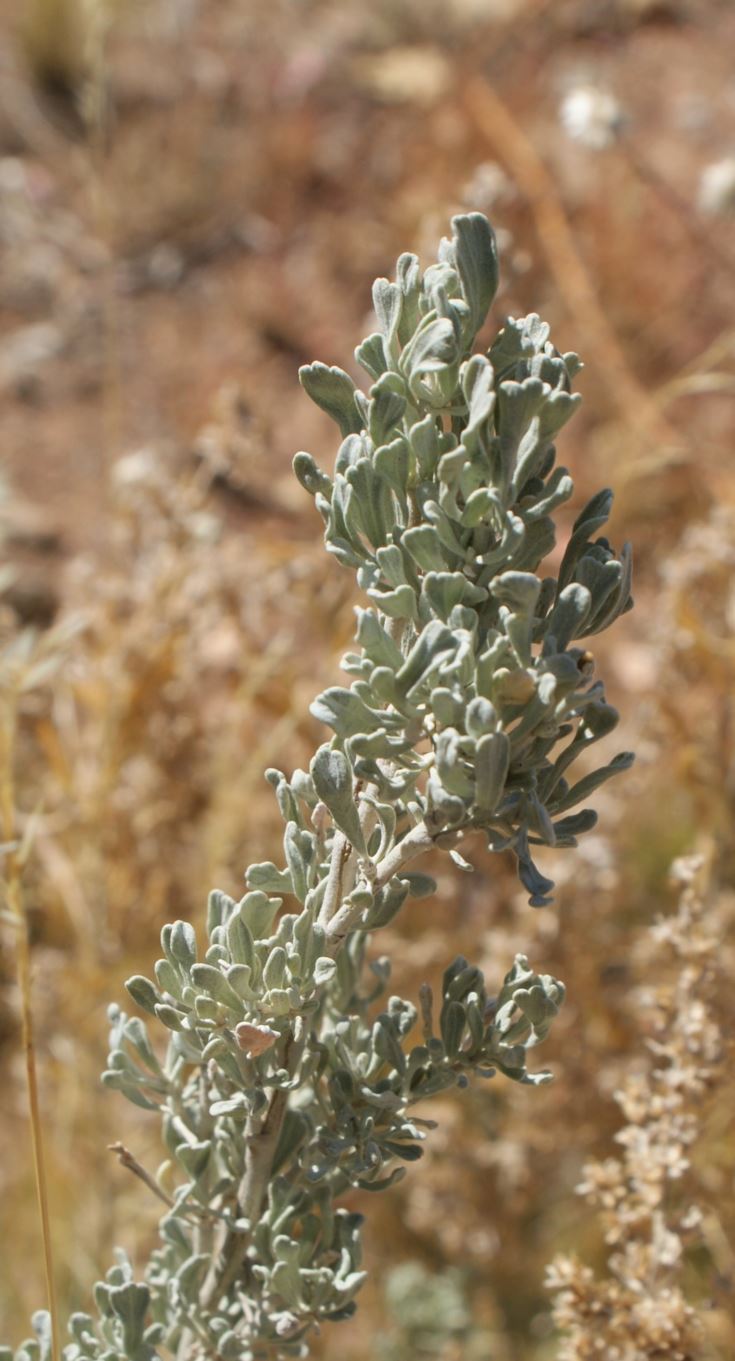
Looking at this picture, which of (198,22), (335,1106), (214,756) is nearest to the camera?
(335,1106)

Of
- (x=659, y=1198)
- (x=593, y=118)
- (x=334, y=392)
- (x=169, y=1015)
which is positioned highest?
(x=593, y=118)

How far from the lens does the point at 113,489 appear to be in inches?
69.2

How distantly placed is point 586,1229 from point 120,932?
2.60 ft

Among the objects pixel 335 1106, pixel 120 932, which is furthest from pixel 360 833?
pixel 120 932

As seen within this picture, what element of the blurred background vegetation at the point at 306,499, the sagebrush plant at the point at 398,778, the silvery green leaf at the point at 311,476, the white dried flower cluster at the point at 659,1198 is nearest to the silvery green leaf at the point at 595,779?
the sagebrush plant at the point at 398,778

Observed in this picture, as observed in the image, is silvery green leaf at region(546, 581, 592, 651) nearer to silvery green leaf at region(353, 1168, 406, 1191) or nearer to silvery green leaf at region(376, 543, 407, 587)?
silvery green leaf at region(376, 543, 407, 587)

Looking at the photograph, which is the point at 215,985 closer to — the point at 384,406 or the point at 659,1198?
the point at 384,406

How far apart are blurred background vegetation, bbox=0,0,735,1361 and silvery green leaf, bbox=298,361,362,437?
484mm

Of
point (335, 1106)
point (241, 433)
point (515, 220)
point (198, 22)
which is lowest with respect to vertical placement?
point (335, 1106)

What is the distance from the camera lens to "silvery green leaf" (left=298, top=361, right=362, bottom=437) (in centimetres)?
64

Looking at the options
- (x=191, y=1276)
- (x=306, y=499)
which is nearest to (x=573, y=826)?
(x=191, y=1276)

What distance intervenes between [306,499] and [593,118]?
1.14 meters

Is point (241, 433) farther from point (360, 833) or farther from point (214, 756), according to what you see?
point (360, 833)

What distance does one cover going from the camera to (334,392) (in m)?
0.66
